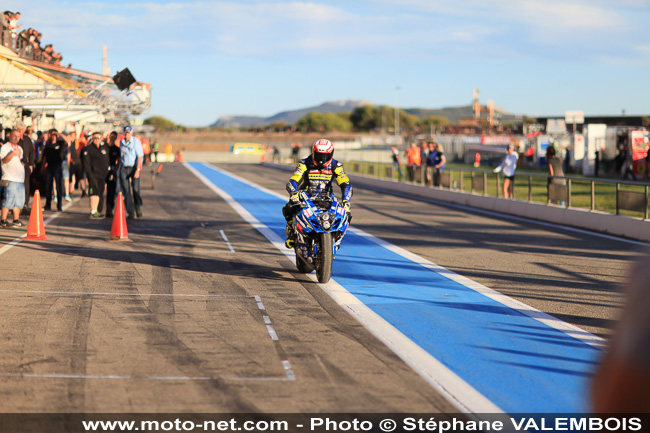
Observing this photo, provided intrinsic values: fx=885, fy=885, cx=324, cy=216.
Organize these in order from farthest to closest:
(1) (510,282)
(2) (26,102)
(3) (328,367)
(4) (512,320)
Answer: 1. (2) (26,102)
2. (1) (510,282)
3. (4) (512,320)
4. (3) (328,367)

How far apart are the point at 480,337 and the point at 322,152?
4141 millimetres

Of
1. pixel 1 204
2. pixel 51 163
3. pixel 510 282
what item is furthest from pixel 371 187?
pixel 510 282

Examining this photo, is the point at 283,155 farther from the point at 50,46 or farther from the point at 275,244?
the point at 275,244

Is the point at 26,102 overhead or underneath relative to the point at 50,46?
underneath

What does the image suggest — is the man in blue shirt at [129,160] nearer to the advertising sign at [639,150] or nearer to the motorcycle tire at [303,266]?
the motorcycle tire at [303,266]

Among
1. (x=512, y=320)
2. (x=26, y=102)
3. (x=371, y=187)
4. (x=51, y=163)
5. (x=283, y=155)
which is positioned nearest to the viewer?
(x=512, y=320)

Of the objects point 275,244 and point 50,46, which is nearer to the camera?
point 275,244

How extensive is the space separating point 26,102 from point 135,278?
56.3 feet

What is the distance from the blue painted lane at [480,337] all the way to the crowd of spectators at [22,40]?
25563 mm

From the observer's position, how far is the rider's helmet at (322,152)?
11.6 metres

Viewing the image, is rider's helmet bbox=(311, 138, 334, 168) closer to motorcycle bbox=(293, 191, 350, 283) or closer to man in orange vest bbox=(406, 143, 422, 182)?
motorcycle bbox=(293, 191, 350, 283)

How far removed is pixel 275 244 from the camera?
16.1m

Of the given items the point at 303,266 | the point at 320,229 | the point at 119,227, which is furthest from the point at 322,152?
the point at 119,227

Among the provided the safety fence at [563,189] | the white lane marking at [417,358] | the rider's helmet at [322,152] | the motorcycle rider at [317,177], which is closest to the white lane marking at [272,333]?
the white lane marking at [417,358]
